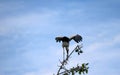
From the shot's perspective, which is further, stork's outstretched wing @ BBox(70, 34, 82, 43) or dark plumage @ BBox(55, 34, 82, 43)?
stork's outstretched wing @ BBox(70, 34, 82, 43)

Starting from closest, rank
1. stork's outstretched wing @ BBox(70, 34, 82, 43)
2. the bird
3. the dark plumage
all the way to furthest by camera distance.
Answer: the bird, the dark plumage, stork's outstretched wing @ BBox(70, 34, 82, 43)

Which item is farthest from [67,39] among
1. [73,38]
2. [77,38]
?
[77,38]

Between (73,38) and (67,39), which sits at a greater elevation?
(73,38)

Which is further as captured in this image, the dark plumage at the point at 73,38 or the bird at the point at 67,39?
the dark plumage at the point at 73,38

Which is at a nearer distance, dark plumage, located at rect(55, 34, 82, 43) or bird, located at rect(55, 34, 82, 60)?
bird, located at rect(55, 34, 82, 60)

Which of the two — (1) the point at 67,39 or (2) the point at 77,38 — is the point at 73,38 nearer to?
(2) the point at 77,38

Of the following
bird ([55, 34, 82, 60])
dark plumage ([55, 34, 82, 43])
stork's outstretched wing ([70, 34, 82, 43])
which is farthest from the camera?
stork's outstretched wing ([70, 34, 82, 43])

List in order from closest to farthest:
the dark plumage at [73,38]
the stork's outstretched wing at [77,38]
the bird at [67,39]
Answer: the bird at [67,39]
the dark plumage at [73,38]
the stork's outstretched wing at [77,38]

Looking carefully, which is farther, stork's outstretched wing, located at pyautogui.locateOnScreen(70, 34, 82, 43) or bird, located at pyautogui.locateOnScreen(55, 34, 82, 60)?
stork's outstretched wing, located at pyautogui.locateOnScreen(70, 34, 82, 43)

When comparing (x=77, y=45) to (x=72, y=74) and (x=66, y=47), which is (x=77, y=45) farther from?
(x=72, y=74)

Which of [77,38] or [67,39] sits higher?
[77,38]

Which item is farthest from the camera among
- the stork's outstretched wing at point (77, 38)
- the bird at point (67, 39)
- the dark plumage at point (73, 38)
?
the stork's outstretched wing at point (77, 38)

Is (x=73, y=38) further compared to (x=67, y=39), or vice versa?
(x=73, y=38)

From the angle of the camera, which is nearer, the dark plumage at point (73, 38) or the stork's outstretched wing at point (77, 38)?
the dark plumage at point (73, 38)
